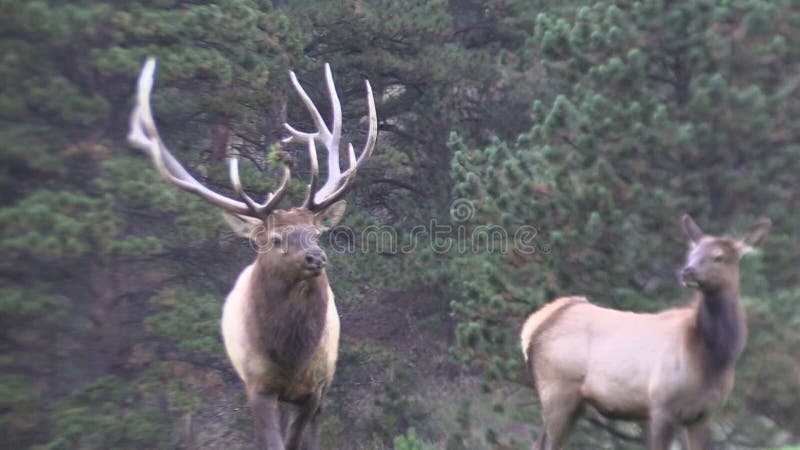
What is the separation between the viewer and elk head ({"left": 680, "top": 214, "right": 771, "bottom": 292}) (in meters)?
7.11

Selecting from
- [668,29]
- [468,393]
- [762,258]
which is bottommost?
[468,393]

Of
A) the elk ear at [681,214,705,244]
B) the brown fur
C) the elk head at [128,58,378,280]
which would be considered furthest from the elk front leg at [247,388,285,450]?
the elk ear at [681,214,705,244]

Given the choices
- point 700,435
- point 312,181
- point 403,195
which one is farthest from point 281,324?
point 403,195

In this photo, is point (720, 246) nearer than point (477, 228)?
Yes

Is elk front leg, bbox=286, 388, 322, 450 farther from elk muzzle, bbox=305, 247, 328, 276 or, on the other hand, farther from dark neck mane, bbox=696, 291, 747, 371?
dark neck mane, bbox=696, 291, 747, 371

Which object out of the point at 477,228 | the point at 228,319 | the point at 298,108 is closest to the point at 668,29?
the point at 477,228

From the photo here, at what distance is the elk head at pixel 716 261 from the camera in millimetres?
7109

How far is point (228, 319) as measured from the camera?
302 inches

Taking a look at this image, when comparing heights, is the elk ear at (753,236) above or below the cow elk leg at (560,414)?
above

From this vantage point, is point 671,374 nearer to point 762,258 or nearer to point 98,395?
point 762,258

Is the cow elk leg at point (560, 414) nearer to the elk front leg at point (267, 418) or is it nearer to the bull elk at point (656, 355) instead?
the bull elk at point (656, 355)

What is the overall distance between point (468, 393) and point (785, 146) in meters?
6.56

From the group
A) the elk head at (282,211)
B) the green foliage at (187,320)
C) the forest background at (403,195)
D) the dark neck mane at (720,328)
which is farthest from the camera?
the green foliage at (187,320)

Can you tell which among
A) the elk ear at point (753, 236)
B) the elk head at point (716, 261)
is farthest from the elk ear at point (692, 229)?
the elk ear at point (753, 236)
